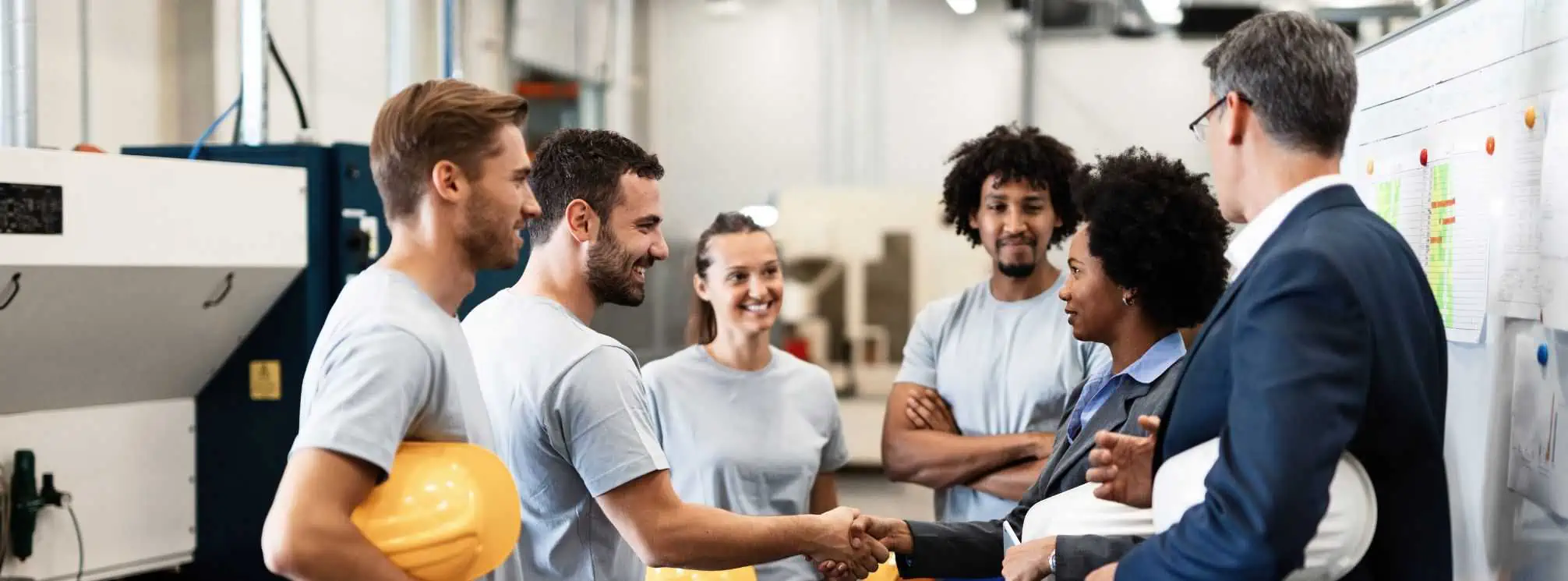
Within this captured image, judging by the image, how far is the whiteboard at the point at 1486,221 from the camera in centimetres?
157

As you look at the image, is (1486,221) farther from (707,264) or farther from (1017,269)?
(707,264)

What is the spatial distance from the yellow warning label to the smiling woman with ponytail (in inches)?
40.3

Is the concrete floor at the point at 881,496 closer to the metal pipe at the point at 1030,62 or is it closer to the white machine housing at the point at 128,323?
the metal pipe at the point at 1030,62

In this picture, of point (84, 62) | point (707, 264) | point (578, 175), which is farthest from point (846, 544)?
point (84, 62)

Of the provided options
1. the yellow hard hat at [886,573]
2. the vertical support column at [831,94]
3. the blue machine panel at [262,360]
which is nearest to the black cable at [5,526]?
the blue machine panel at [262,360]

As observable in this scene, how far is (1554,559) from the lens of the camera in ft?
5.08

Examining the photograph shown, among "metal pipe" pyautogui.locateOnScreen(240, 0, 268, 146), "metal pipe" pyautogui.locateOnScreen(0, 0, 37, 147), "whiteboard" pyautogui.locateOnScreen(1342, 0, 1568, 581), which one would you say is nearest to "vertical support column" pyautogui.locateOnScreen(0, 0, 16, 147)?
"metal pipe" pyautogui.locateOnScreen(0, 0, 37, 147)

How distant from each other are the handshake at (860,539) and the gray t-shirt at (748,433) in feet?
0.84

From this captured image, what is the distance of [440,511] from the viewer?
4.52 feet

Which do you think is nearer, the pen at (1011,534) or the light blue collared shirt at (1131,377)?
the light blue collared shirt at (1131,377)

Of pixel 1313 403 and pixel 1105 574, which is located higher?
pixel 1313 403

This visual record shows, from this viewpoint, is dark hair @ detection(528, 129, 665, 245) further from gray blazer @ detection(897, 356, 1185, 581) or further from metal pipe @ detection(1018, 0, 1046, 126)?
metal pipe @ detection(1018, 0, 1046, 126)

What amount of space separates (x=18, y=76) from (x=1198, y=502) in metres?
2.71

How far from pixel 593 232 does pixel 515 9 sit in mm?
4325
